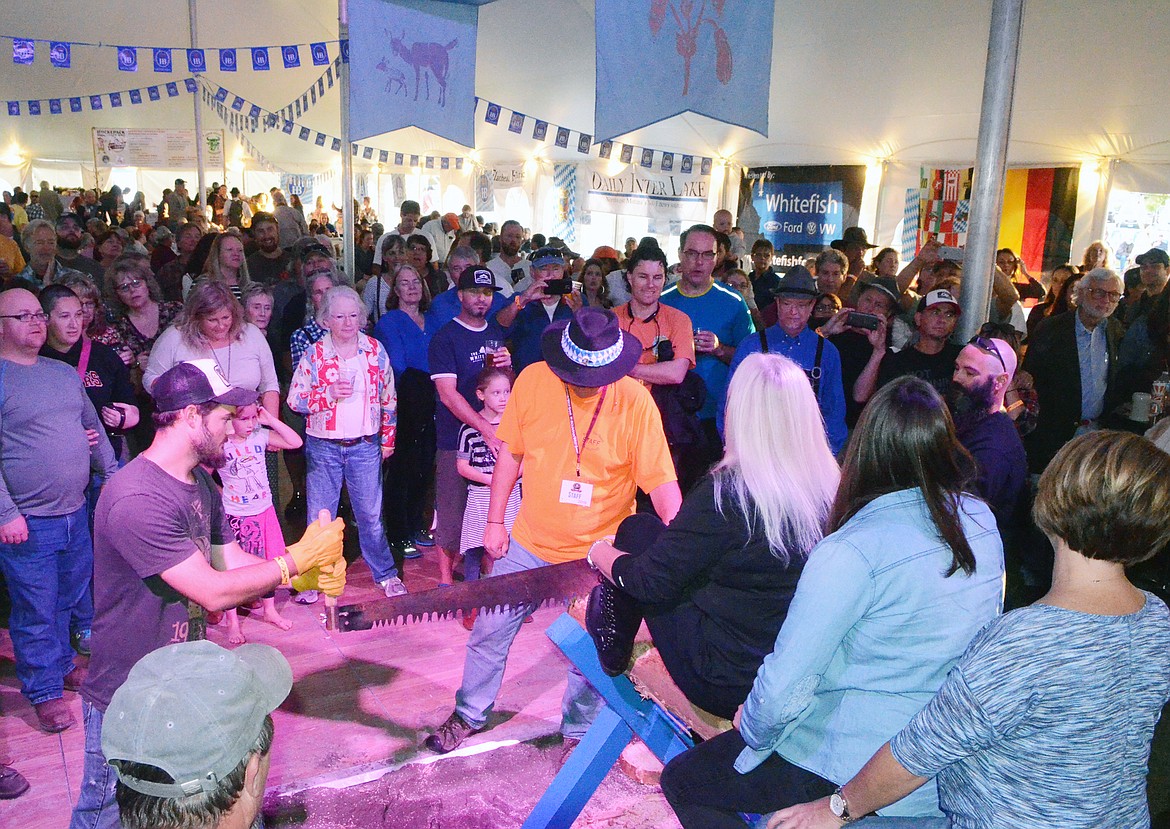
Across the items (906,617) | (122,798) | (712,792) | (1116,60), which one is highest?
(1116,60)

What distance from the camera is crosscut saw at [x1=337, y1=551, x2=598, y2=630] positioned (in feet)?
10.4

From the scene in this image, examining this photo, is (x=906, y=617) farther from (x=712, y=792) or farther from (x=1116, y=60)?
(x=1116, y=60)

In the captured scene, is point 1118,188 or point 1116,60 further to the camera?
point 1118,188

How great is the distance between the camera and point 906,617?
1.95m

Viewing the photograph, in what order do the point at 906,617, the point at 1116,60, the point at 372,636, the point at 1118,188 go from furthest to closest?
the point at 1118,188 < the point at 1116,60 < the point at 372,636 < the point at 906,617

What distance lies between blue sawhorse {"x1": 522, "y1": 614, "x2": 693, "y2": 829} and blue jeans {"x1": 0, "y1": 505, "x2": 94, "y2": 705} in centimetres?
230

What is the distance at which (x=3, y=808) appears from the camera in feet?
10.6

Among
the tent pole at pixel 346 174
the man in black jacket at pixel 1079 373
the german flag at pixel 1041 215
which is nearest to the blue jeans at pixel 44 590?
the tent pole at pixel 346 174

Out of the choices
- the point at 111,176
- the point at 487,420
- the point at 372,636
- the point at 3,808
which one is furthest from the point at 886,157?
the point at 111,176

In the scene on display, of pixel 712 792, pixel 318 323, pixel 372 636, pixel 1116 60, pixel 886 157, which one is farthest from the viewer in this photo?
pixel 886 157

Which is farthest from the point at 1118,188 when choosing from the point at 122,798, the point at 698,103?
the point at 122,798

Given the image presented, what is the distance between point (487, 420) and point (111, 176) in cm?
2424

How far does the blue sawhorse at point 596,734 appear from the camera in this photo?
266 cm

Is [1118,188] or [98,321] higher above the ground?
[1118,188]
